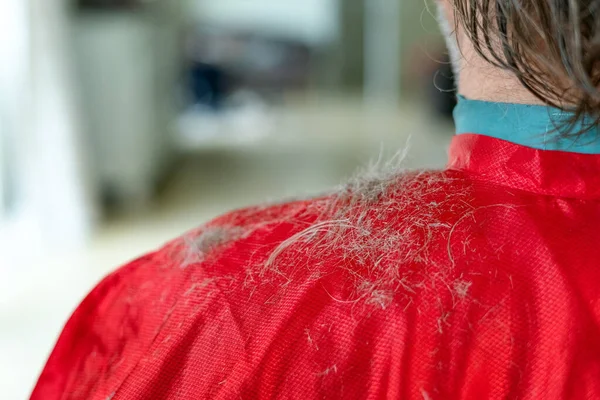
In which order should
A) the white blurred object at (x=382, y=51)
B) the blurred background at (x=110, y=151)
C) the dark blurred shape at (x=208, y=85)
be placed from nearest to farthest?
1. the blurred background at (x=110, y=151)
2. the dark blurred shape at (x=208, y=85)
3. the white blurred object at (x=382, y=51)

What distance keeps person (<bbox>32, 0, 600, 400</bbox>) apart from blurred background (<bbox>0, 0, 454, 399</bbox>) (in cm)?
9

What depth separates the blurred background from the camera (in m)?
1.93

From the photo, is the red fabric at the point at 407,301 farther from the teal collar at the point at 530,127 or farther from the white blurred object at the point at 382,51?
the white blurred object at the point at 382,51

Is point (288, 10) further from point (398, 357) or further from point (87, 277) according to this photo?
point (398, 357)

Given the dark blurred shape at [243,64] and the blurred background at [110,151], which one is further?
the dark blurred shape at [243,64]

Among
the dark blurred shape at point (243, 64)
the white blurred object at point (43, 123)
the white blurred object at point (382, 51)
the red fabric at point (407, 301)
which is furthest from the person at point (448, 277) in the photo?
the white blurred object at point (382, 51)

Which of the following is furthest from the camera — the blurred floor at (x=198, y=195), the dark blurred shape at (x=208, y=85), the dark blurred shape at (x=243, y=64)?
the dark blurred shape at (x=243, y=64)

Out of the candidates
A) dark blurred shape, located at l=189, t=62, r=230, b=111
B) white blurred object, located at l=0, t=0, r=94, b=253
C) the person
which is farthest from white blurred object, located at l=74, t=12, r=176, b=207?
dark blurred shape, located at l=189, t=62, r=230, b=111

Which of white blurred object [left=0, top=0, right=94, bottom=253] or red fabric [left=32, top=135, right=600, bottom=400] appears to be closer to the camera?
red fabric [left=32, top=135, right=600, bottom=400]

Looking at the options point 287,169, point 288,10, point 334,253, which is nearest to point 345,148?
point 287,169

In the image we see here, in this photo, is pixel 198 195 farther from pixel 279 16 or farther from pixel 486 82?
pixel 279 16

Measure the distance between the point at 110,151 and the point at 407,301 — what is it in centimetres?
247

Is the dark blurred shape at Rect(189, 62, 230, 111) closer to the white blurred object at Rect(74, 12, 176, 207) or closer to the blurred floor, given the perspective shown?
the blurred floor

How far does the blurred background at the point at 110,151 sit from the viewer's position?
1935 mm
